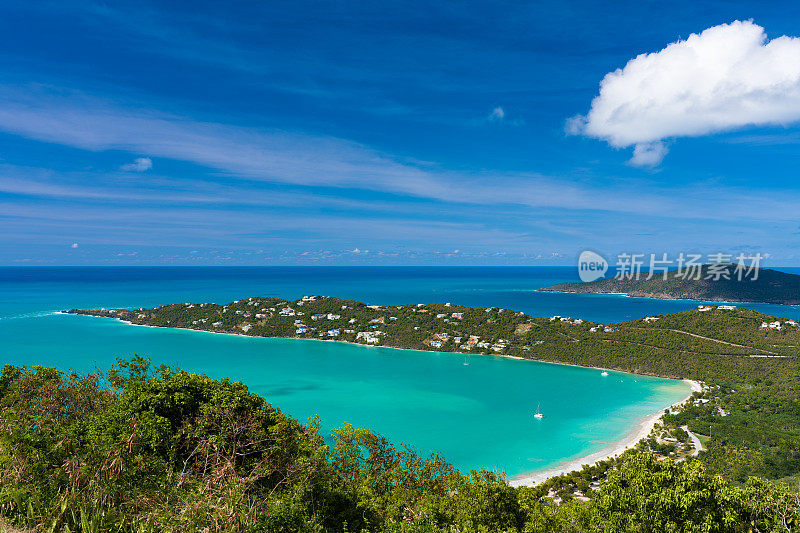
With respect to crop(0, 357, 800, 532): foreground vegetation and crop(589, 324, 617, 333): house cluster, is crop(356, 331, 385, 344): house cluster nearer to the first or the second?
crop(589, 324, 617, 333): house cluster

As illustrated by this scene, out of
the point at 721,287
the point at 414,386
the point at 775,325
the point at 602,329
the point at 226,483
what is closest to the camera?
the point at 226,483

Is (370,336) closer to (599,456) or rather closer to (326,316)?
(326,316)

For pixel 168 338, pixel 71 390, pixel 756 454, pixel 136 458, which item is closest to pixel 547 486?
pixel 756 454

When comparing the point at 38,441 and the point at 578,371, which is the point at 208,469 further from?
the point at 578,371

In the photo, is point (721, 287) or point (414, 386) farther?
point (721, 287)

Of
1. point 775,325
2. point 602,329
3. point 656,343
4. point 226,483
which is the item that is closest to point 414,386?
point 602,329

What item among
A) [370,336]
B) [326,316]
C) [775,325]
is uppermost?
[775,325]
